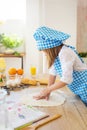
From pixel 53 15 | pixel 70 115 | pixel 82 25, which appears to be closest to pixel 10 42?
pixel 53 15

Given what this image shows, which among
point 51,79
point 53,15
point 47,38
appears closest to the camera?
point 47,38

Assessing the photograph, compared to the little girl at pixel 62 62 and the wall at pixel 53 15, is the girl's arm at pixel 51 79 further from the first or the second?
the wall at pixel 53 15

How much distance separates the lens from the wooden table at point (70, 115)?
88 cm

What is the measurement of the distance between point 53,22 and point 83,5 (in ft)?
1.45

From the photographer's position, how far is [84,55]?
256 centimetres

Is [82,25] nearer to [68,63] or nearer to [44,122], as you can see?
[68,63]

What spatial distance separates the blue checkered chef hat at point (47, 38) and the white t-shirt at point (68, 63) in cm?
6

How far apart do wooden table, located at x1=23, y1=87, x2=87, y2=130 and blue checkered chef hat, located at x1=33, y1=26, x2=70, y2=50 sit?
30 cm

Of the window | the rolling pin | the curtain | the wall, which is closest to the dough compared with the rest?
the rolling pin

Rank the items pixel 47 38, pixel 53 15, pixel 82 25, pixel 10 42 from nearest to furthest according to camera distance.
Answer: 1. pixel 47 38
2. pixel 82 25
3. pixel 53 15
4. pixel 10 42

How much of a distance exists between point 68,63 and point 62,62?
32 millimetres

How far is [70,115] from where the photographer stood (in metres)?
1.00

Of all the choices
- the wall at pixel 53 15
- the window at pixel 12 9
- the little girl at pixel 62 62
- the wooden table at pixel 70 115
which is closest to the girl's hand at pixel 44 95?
the little girl at pixel 62 62

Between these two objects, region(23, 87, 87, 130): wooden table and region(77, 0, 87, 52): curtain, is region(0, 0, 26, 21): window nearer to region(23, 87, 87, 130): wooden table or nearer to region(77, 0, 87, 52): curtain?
region(77, 0, 87, 52): curtain
